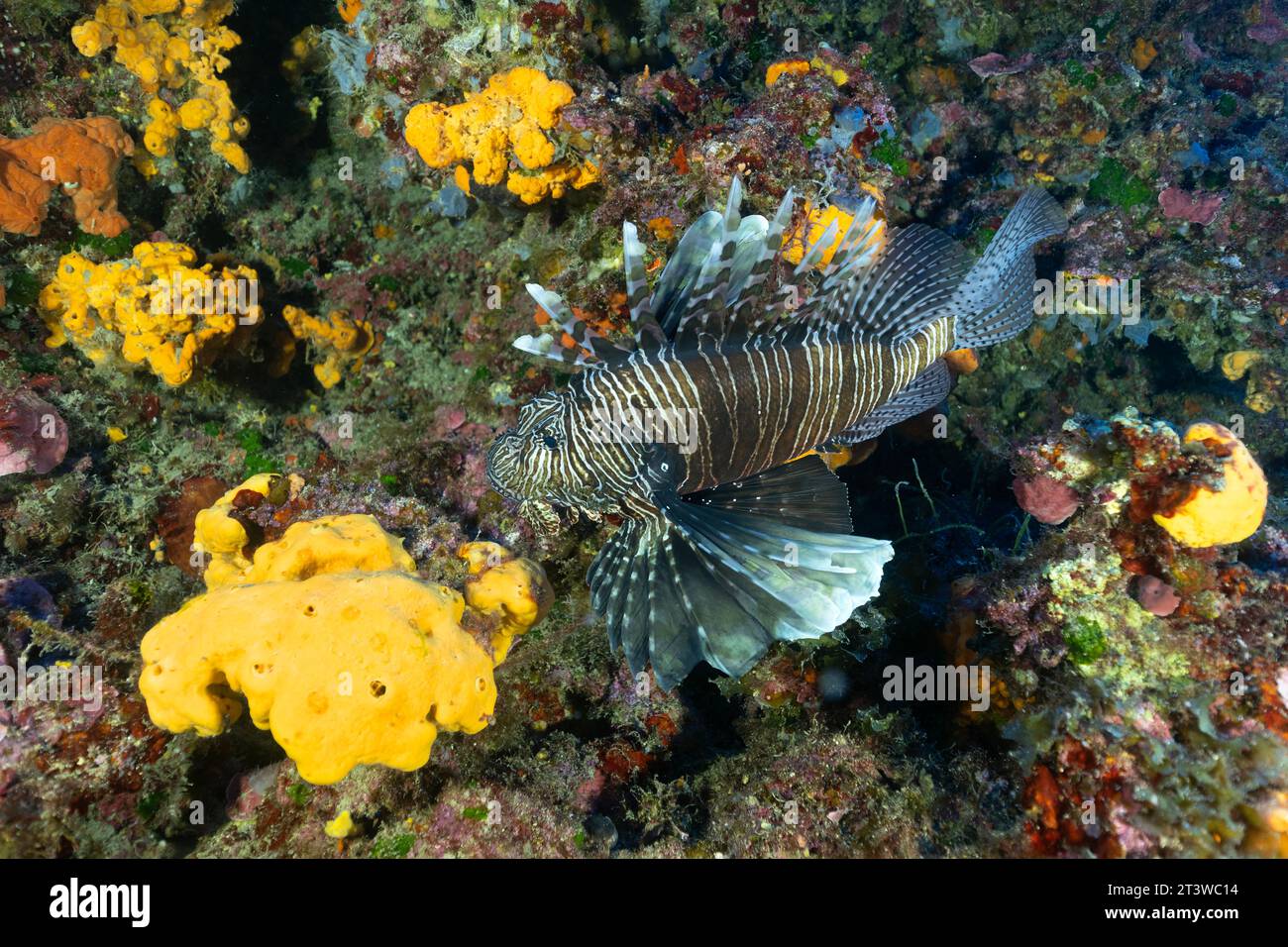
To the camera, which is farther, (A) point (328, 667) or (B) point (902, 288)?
(B) point (902, 288)

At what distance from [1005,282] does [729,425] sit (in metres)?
3.19

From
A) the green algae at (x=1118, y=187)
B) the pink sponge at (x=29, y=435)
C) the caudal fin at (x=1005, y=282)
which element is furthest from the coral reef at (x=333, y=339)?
the green algae at (x=1118, y=187)

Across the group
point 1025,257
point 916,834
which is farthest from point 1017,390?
point 916,834

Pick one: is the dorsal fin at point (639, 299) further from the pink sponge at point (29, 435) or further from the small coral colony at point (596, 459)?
the pink sponge at point (29, 435)

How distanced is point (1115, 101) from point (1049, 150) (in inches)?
49.3

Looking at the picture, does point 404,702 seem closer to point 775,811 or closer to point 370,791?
point 370,791

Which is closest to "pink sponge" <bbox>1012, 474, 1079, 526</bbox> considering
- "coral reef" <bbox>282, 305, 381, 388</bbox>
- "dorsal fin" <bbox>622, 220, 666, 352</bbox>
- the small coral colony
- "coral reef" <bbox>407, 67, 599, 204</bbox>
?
the small coral colony

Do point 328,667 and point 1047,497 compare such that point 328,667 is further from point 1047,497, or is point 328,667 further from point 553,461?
point 1047,497

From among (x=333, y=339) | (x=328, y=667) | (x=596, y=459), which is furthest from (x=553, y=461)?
(x=333, y=339)

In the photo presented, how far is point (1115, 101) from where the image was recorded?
904 centimetres

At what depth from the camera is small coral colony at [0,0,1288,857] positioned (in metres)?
3.07

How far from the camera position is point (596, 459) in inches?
148

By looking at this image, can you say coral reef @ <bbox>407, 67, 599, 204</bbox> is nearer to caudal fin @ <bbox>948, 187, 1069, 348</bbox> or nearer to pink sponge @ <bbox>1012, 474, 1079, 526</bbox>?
caudal fin @ <bbox>948, 187, 1069, 348</bbox>
